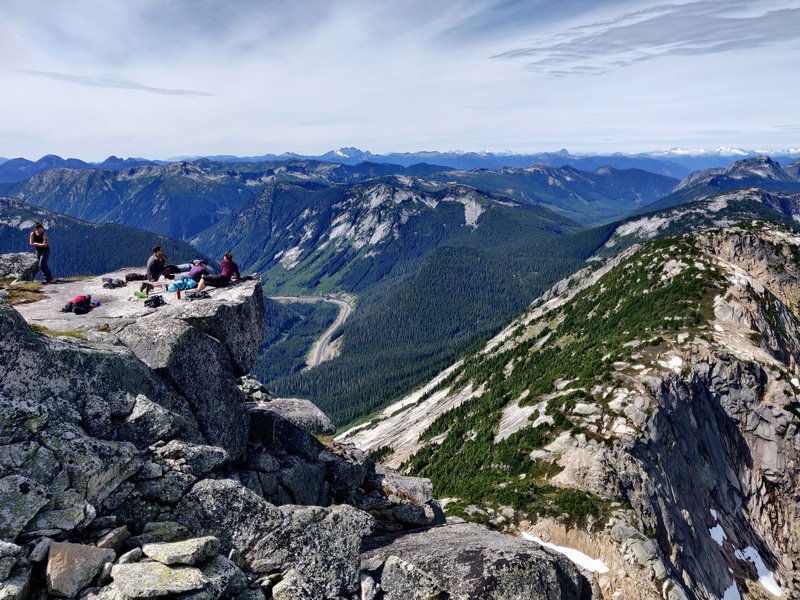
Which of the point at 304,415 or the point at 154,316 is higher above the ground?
the point at 154,316

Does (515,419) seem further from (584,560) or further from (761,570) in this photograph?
(584,560)

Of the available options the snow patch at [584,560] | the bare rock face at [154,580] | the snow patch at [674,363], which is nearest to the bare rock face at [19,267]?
the bare rock face at [154,580]

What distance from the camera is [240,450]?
25859mm

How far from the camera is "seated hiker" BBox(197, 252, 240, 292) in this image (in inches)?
1297

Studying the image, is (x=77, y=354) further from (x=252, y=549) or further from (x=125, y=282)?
(x=125, y=282)

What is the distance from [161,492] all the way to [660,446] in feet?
206

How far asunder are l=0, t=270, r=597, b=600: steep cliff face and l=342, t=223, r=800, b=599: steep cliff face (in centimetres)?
2609

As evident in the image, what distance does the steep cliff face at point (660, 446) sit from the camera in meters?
47.2

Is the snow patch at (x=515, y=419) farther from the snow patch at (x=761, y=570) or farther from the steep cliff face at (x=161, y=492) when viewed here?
the steep cliff face at (x=161, y=492)

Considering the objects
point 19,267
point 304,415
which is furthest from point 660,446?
point 19,267

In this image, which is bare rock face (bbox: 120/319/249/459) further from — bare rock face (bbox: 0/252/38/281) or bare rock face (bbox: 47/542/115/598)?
bare rock face (bbox: 0/252/38/281)

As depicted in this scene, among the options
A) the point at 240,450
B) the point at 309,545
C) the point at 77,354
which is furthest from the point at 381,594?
the point at 77,354

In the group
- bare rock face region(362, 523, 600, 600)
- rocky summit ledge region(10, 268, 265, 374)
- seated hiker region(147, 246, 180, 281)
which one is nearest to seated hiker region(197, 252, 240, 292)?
rocky summit ledge region(10, 268, 265, 374)

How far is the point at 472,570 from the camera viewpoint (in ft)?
64.8
